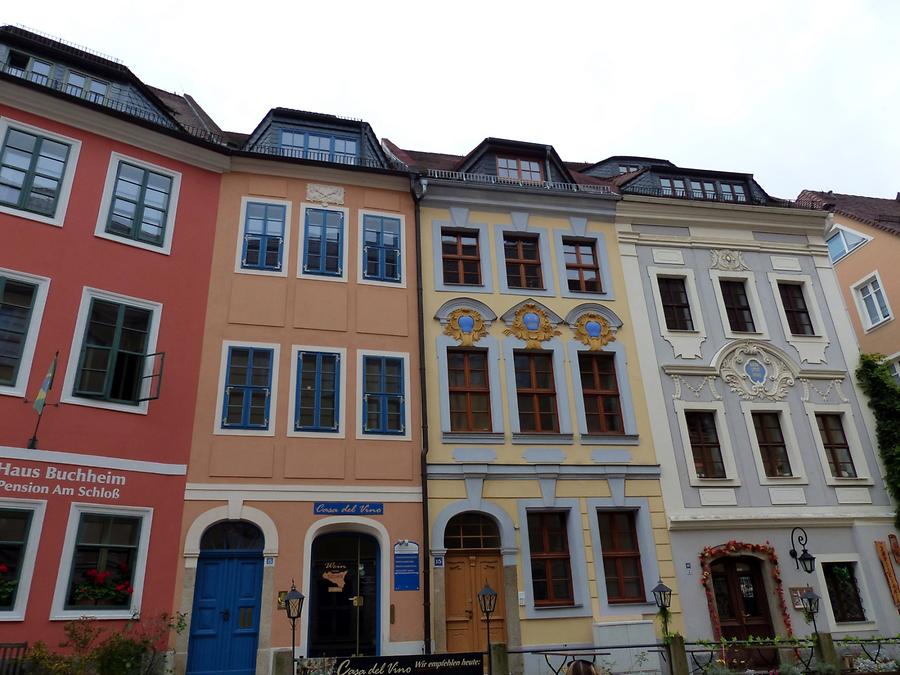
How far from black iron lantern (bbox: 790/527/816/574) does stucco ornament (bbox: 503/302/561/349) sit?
7.43 metres

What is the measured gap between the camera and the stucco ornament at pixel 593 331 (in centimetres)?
1709

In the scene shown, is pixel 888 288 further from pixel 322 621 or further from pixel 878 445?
pixel 322 621

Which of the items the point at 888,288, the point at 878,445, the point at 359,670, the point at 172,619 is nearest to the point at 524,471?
the point at 359,670

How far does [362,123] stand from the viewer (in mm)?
18297

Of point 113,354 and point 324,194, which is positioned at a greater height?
point 324,194

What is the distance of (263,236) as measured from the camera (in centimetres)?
1623

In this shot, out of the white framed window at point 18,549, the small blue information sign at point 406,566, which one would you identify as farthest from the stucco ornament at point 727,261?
the white framed window at point 18,549

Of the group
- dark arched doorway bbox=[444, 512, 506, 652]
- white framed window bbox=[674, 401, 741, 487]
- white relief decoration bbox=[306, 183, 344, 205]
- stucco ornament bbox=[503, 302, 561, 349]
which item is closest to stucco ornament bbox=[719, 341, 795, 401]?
white framed window bbox=[674, 401, 741, 487]

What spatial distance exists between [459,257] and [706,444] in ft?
25.9

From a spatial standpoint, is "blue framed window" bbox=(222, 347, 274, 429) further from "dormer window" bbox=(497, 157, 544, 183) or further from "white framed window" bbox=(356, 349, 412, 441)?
"dormer window" bbox=(497, 157, 544, 183)

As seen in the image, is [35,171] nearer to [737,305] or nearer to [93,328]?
[93,328]

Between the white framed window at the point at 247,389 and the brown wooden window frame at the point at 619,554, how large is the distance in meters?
7.93

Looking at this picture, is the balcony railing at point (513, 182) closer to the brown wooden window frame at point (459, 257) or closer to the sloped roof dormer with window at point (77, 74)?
the brown wooden window frame at point (459, 257)

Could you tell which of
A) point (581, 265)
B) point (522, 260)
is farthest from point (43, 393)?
point (581, 265)
